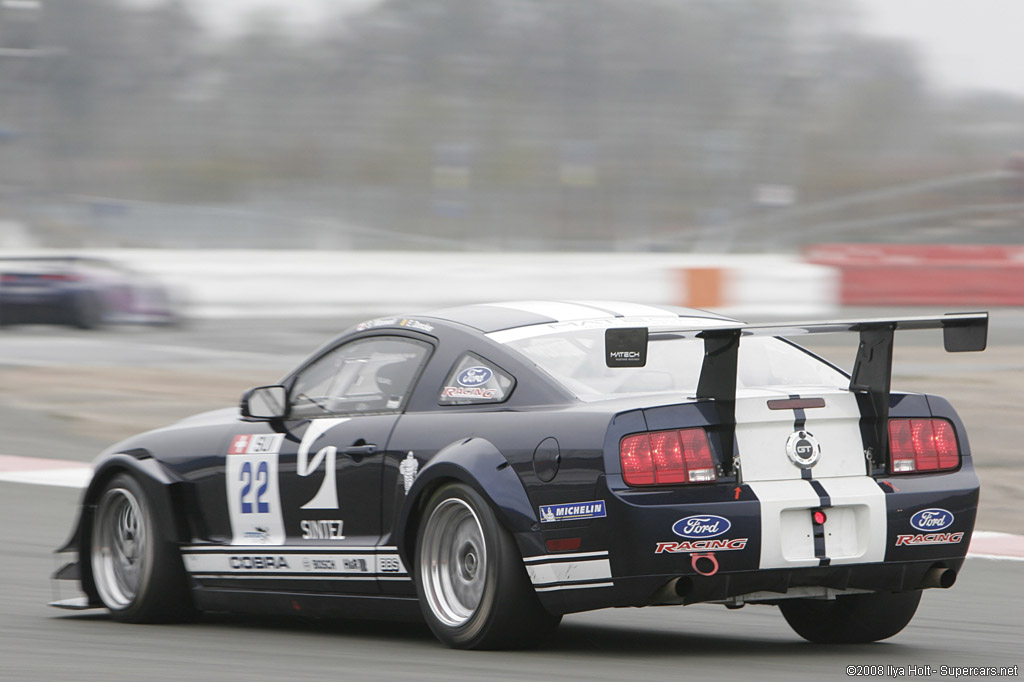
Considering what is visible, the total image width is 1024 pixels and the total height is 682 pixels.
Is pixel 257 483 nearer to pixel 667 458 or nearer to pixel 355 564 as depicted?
pixel 355 564

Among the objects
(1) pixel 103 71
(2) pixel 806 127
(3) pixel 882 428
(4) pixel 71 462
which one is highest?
(1) pixel 103 71

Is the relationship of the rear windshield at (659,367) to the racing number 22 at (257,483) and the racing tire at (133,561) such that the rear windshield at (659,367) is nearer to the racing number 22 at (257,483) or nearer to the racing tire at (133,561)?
the racing number 22 at (257,483)

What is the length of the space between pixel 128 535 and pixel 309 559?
1.16 m

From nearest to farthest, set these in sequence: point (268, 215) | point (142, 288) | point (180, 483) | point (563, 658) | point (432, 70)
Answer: point (563, 658) → point (180, 483) → point (142, 288) → point (268, 215) → point (432, 70)

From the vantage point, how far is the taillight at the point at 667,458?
5137mm

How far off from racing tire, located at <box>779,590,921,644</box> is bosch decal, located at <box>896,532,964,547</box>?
1.49 ft

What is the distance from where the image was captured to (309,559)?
242 inches

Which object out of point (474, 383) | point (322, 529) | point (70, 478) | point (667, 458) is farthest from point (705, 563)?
point (70, 478)

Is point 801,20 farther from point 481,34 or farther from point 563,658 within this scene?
point 563,658

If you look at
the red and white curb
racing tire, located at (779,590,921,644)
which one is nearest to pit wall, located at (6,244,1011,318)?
the red and white curb

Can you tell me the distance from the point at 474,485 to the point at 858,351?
1.36m

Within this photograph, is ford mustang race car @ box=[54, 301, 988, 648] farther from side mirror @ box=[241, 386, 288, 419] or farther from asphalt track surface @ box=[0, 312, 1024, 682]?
asphalt track surface @ box=[0, 312, 1024, 682]

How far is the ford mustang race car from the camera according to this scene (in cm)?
514

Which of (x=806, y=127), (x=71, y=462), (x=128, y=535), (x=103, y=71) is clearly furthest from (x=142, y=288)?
(x=128, y=535)
